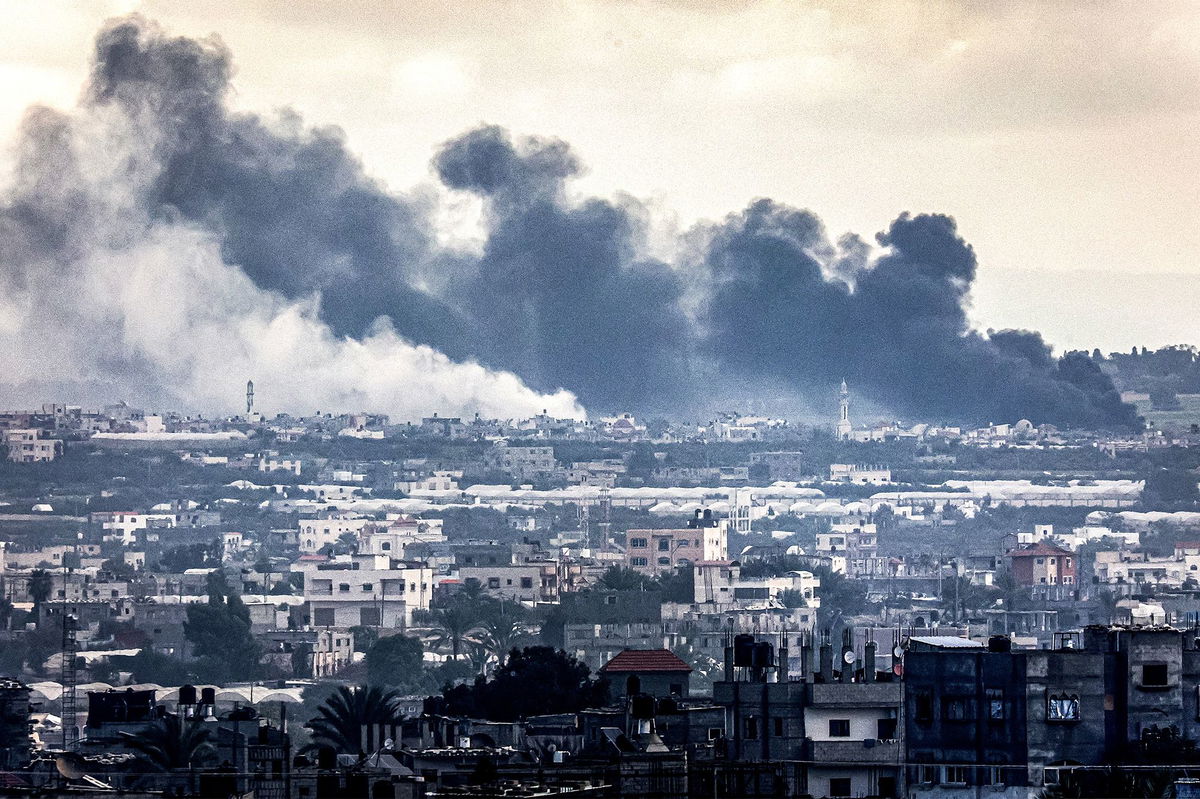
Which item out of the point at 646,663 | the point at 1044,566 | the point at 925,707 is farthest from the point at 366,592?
the point at 925,707

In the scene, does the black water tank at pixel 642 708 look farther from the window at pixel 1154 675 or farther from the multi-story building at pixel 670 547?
the multi-story building at pixel 670 547

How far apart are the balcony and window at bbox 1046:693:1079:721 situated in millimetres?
1161

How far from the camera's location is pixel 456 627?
83.4m

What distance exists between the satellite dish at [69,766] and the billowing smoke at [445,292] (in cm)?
12542

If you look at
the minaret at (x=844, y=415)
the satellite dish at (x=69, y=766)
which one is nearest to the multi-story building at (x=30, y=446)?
the minaret at (x=844, y=415)

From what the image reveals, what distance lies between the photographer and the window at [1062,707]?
27.7m

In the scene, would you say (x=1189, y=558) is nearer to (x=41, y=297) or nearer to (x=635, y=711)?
(x=41, y=297)

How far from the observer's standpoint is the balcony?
29.1m

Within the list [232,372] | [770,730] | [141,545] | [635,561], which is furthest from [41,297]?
[770,730]

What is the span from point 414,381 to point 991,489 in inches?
1209

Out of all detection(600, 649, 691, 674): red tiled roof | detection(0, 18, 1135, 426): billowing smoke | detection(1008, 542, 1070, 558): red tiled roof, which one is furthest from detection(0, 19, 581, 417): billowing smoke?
detection(600, 649, 691, 674): red tiled roof

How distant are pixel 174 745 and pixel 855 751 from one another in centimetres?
602

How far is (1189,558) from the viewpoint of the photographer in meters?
126

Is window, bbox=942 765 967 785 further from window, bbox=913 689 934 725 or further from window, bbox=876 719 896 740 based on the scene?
window, bbox=876 719 896 740
